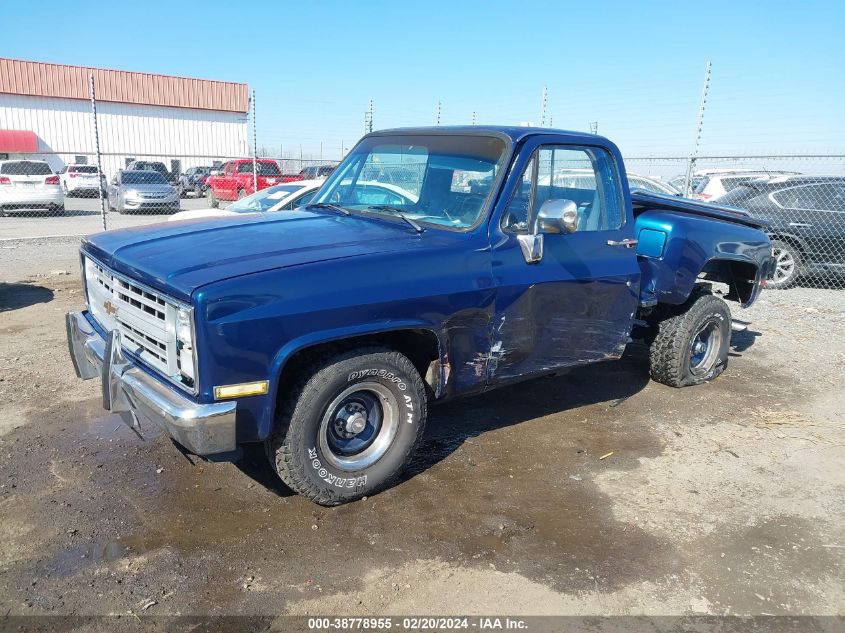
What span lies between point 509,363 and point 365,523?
1291 mm

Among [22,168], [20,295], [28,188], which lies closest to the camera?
[20,295]

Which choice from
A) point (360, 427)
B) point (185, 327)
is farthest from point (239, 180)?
point (185, 327)

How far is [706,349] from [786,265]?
5661mm

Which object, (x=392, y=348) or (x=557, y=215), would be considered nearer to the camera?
(x=392, y=348)

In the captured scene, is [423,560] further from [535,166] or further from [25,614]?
[535,166]

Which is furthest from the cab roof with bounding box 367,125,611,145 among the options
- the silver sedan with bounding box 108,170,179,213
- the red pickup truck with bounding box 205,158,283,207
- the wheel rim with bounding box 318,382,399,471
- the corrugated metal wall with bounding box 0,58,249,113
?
the corrugated metal wall with bounding box 0,58,249,113

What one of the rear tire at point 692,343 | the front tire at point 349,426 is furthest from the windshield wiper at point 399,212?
the rear tire at point 692,343

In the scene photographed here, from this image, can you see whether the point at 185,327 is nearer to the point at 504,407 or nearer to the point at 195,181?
the point at 504,407

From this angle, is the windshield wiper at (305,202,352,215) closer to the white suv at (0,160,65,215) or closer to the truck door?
the truck door

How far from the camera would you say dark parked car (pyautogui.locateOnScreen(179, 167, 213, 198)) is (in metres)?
29.0

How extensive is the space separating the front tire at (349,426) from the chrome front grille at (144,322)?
0.56 metres

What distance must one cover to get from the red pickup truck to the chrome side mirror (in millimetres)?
18123

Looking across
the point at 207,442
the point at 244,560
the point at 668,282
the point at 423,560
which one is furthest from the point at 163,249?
the point at 668,282

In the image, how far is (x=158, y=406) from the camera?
121 inches
